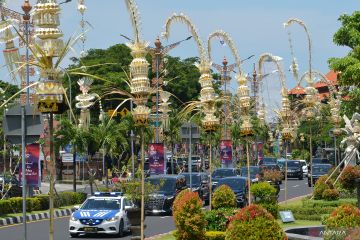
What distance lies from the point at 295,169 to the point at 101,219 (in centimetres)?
4261

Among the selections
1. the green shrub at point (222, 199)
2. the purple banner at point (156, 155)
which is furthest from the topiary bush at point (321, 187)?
the green shrub at point (222, 199)

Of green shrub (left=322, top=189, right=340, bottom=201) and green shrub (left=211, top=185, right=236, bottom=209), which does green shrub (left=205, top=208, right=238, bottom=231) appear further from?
green shrub (left=322, top=189, right=340, bottom=201)

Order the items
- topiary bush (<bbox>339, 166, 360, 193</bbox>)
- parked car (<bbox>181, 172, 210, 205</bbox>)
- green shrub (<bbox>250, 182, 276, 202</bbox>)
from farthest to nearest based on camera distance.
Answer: parked car (<bbox>181, 172, 210, 205</bbox>) < topiary bush (<bbox>339, 166, 360, 193</bbox>) < green shrub (<bbox>250, 182, 276, 202</bbox>)

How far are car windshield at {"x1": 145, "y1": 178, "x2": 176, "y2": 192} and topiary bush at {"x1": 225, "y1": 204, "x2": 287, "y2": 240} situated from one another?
20.5m

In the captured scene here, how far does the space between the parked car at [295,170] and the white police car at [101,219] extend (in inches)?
1601

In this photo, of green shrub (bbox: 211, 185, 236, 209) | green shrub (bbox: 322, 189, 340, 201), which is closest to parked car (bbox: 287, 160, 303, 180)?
green shrub (bbox: 322, 189, 340, 201)

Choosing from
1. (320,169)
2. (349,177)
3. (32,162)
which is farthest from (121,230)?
(320,169)

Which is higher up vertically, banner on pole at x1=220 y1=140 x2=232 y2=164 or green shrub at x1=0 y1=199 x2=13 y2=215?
banner on pole at x1=220 y1=140 x2=232 y2=164

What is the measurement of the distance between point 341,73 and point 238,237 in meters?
14.5

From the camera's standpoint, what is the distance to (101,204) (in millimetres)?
28609

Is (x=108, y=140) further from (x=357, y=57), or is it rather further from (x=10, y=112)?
(x=10, y=112)

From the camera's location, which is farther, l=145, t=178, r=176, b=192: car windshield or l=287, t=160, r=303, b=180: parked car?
l=287, t=160, r=303, b=180: parked car

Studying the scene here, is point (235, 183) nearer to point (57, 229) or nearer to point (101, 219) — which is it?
point (57, 229)

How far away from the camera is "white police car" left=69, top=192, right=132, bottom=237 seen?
2733cm
